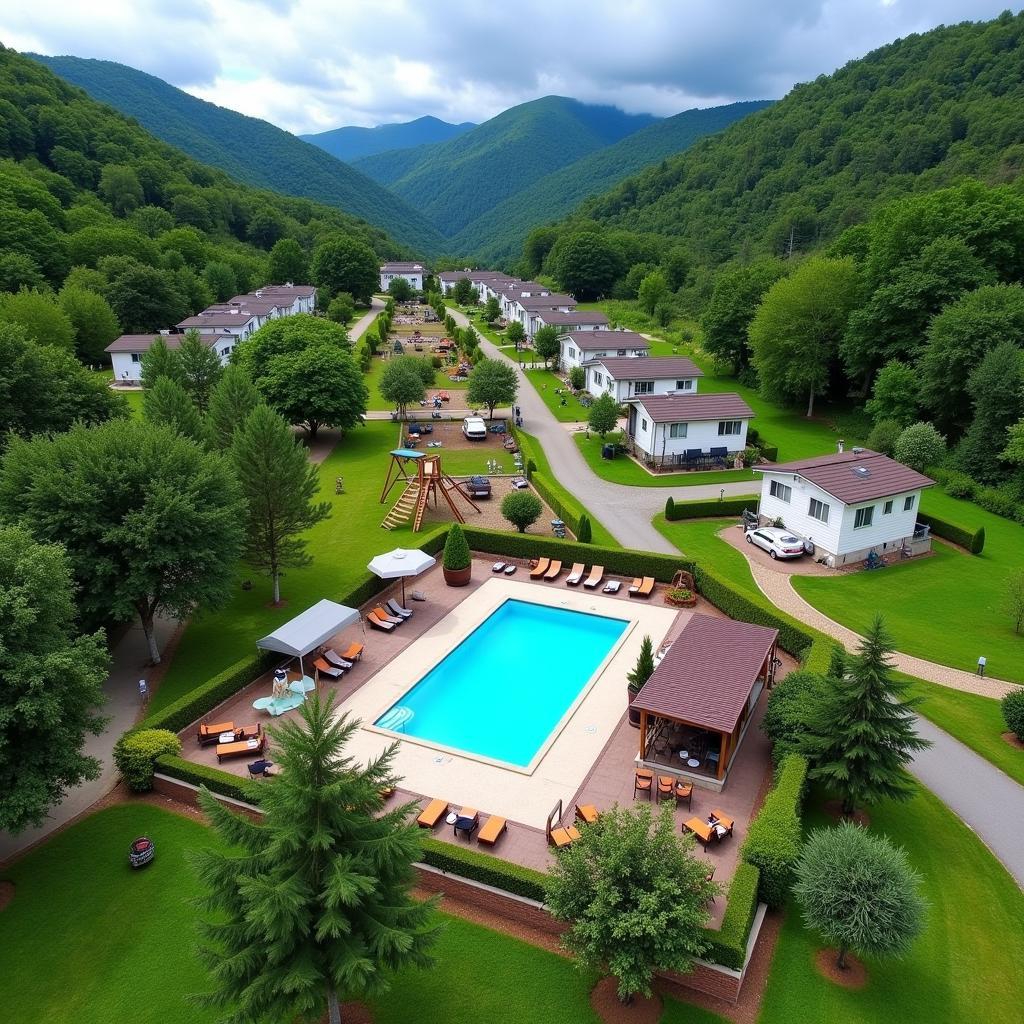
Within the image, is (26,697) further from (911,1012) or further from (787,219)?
(787,219)

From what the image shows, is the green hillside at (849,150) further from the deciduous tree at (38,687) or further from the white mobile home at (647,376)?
the deciduous tree at (38,687)

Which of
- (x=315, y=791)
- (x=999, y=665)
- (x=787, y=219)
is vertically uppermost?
(x=787, y=219)

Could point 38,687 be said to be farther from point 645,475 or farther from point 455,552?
point 645,475

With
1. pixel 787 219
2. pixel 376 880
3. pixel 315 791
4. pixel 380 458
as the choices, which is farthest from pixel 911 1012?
pixel 787 219

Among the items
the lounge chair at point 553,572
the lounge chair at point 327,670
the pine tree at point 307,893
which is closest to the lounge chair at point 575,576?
the lounge chair at point 553,572

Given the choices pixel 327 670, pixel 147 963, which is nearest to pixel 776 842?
pixel 147 963

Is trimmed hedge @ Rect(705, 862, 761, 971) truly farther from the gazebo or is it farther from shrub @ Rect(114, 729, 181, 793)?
shrub @ Rect(114, 729, 181, 793)
